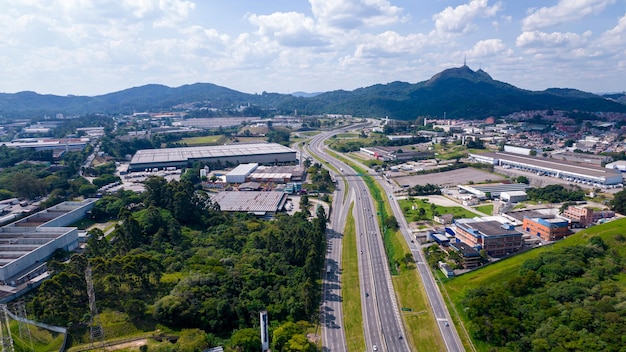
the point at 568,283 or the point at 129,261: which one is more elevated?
the point at 129,261

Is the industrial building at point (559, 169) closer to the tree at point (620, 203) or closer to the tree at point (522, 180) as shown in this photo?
the tree at point (522, 180)

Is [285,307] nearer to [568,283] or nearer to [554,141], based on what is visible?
[568,283]

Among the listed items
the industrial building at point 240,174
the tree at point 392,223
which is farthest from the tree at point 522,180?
the industrial building at point 240,174

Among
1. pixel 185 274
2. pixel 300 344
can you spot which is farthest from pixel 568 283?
pixel 185 274

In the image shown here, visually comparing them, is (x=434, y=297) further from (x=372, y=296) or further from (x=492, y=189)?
(x=492, y=189)

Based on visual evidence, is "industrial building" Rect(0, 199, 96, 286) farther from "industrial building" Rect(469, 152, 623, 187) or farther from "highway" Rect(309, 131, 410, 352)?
"industrial building" Rect(469, 152, 623, 187)

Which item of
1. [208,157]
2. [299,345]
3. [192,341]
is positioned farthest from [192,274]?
[208,157]
